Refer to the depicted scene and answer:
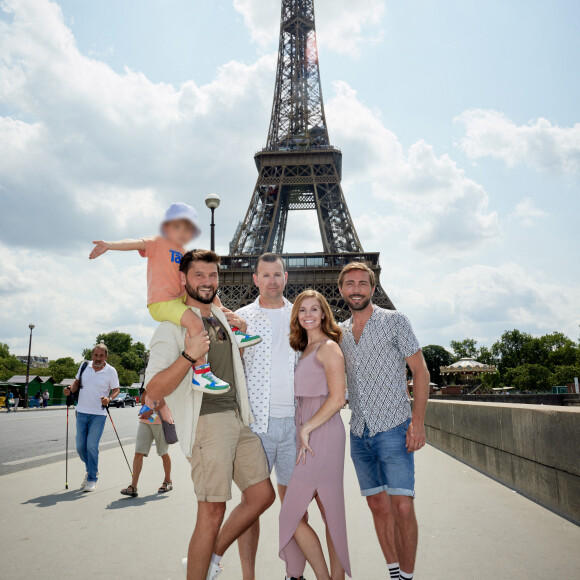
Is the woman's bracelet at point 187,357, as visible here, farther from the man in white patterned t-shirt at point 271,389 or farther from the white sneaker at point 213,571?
the white sneaker at point 213,571

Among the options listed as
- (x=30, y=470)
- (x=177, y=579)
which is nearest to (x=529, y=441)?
(x=177, y=579)

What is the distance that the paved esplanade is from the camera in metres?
3.44

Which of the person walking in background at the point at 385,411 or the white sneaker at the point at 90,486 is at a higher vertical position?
the person walking in background at the point at 385,411

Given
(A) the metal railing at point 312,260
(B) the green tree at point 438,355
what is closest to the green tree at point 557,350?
(B) the green tree at point 438,355

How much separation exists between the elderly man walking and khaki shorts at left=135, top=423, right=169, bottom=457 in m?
3.51

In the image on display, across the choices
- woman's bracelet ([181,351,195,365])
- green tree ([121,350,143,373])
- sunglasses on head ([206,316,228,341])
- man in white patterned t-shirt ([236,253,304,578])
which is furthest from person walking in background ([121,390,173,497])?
green tree ([121,350,143,373])

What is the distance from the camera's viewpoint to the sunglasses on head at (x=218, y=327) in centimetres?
326

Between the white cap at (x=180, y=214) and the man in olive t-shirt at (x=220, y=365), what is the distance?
682 millimetres

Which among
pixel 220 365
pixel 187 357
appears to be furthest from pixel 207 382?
pixel 220 365

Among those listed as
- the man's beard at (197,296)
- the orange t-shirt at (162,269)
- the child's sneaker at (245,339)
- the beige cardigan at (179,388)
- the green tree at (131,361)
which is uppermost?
the green tree at (131,361)

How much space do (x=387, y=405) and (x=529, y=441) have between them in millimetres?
2748

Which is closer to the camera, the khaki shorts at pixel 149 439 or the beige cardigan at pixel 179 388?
the beige cardigan at pixel 179 388

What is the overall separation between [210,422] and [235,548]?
1632 mm

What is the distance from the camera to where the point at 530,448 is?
5.31 metres
